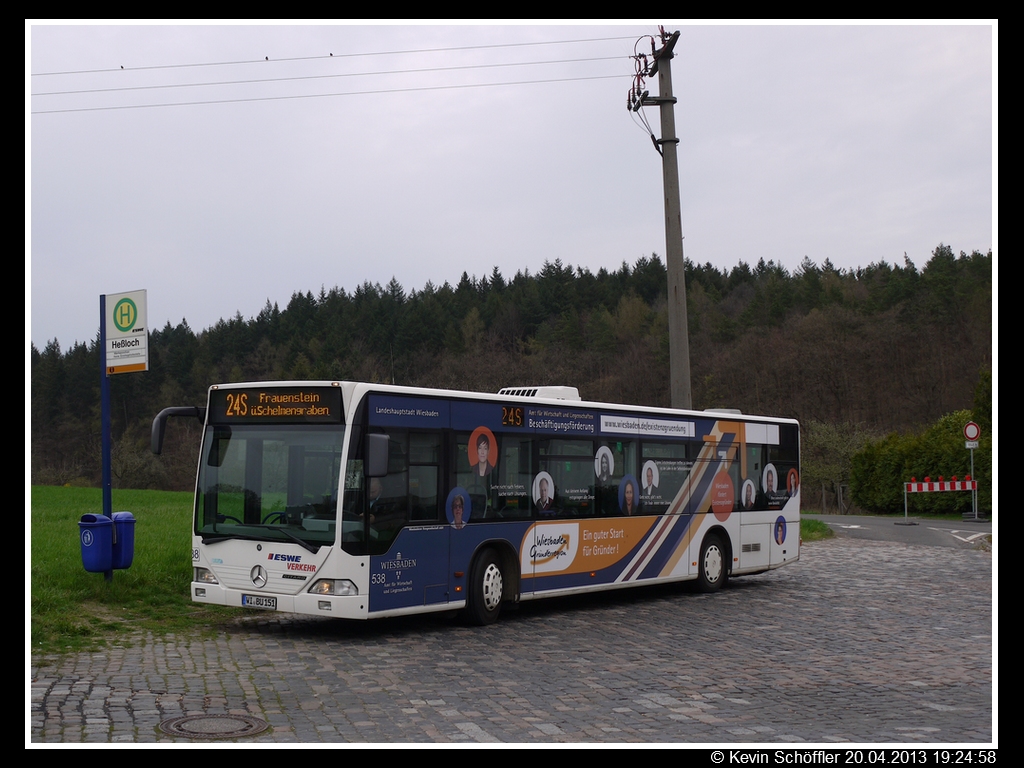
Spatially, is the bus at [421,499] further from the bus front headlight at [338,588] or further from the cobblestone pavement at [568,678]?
the cobblestone pavement at [568,678]

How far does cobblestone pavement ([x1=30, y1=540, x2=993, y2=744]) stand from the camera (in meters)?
7.00

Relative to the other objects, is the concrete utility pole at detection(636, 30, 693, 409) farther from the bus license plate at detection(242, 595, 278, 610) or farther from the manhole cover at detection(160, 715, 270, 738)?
the manhole cover at detection(160, 715, 270, 738)

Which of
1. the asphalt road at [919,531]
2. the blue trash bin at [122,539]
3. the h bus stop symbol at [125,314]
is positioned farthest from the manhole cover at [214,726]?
the asphalt road at [919,531]

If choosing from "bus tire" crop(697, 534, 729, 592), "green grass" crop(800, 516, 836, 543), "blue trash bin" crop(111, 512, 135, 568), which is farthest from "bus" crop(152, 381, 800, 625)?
"green grass" crop(800, 516, 836, 543)

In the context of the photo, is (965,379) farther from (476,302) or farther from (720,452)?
(720,452)

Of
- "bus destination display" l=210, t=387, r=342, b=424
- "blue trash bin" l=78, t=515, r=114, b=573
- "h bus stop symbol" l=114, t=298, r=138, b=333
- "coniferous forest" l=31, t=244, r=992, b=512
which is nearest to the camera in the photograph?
"bus destination display" l=210, t=387, r=342, b=424

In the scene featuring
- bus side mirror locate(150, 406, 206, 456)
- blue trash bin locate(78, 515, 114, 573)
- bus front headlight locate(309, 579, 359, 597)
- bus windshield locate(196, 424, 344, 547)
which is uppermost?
bus side mirror locate(150, 406, 206, 456)

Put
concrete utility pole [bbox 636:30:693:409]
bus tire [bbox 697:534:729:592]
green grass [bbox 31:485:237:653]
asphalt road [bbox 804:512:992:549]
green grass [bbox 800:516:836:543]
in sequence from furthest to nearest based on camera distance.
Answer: green grass [bbox 800:516:836:543] → asphalt road [bbox 804:512:992:549] → concrete utility pole [bbox 636:30:693:409] → bus tire [bbox 697:534:729:592] → green grass [bbox 31:485:237:653]

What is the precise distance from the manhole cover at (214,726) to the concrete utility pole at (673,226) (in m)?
12.8

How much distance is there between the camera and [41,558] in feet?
46.3

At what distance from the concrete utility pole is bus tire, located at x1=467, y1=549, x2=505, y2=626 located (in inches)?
287

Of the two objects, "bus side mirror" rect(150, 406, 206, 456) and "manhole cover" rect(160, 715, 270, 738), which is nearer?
"manhole cover" rect(160, 715, 270, 738)

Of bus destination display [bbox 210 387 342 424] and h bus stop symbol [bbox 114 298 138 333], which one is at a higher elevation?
h bus stop symbol [bbox 114 298 138 333]

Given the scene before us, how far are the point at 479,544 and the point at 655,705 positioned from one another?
4.64m
